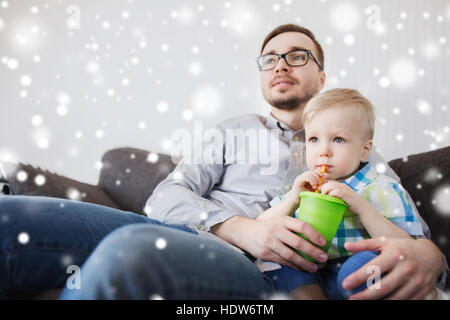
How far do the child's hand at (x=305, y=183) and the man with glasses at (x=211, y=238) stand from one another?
0.29ft

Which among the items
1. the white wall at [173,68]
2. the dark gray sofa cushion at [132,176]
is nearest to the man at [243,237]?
the dark gray sofa cushion at [132,176]

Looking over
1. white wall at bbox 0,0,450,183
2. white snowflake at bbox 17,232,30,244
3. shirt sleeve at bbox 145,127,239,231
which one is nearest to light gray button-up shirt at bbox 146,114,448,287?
shirt sleeve at bbox 145,127,239,231

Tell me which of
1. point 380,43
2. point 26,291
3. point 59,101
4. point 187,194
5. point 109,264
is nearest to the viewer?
point 109,264

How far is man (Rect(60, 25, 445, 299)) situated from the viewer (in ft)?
1.94

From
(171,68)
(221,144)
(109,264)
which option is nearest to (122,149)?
(221,144)

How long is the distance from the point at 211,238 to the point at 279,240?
0.18m

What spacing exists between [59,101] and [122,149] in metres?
1.22

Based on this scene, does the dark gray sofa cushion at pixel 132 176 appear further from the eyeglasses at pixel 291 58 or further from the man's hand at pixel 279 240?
the man's hand at pixel 279 240

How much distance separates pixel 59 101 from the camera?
282 centimetres

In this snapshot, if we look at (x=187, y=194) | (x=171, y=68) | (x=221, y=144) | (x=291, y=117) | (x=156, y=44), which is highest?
(x=156, y=44)

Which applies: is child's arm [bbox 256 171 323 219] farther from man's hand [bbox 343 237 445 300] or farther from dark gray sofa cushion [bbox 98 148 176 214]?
dark gray sofa cushion [bbox 98 148 176 214]

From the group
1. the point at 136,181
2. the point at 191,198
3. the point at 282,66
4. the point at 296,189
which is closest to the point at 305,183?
the point at 296,189
